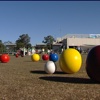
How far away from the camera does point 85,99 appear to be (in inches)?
354

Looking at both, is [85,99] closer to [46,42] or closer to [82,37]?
[82,37]

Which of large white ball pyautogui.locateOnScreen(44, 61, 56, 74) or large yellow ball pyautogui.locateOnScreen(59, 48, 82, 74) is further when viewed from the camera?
large white ball pyautogui.locateOnScreen(44, 61, 56, 74)

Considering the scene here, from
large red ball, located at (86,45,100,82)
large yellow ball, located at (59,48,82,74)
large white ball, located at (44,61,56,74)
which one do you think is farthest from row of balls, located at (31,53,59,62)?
large red ball, located at (86,45,100,82)

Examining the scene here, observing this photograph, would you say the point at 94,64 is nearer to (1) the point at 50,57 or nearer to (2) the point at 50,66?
(2) the point at 50,66

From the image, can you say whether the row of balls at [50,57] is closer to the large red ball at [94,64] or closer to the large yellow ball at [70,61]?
the large yellow ball at [70,61]

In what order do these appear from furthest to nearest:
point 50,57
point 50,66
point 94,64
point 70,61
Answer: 1. point 50,57
2. point 50,66
3. point 70,61
4. point 94,64

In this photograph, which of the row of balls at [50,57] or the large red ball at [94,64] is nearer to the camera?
the large red ball at [94,64]

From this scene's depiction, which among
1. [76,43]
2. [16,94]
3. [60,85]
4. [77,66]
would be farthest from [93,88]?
[76,43]

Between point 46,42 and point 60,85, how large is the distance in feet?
501

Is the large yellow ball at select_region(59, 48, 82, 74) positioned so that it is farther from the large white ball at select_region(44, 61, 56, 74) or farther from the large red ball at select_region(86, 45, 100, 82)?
the large red ball at select_region(86, 45, 100, 82)

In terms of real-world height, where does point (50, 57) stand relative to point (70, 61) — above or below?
above

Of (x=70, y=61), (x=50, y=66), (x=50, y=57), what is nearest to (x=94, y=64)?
(x=70, y=61)

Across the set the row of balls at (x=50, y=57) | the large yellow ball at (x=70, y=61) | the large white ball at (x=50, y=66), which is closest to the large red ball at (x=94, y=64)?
the large yellow ball at (x=70, y=61)

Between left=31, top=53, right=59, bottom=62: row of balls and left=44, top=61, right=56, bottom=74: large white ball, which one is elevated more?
left=31, top=53, right=59, bottom=62: row of balls
